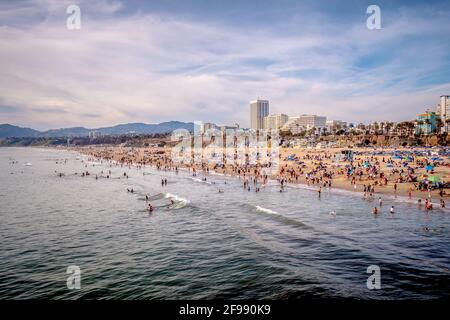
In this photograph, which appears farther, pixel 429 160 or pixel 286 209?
pixel 429 160

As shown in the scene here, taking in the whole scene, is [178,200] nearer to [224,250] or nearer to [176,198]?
[176,198]

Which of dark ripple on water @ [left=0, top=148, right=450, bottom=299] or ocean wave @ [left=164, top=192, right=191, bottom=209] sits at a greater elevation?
ocean wave @ [left=164, top=192, right=191, bottom=209]

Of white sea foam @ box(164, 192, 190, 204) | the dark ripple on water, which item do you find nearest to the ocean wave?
white sea foam @ box(164, 192, 190, 204)

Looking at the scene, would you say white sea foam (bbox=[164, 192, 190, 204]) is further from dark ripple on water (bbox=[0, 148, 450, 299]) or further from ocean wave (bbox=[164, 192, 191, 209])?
dark ripple on water (bbox=[0, 148, 450, 299])

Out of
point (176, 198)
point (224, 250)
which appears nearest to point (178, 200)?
point (176, 198)
